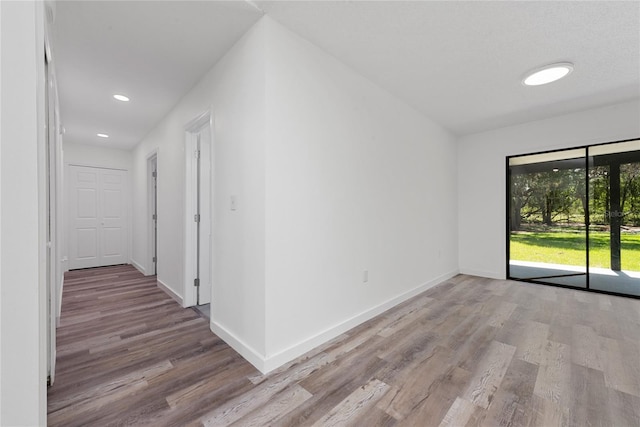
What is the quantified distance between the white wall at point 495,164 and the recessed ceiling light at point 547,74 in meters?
1.52

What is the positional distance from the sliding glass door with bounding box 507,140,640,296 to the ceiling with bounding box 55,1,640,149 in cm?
94

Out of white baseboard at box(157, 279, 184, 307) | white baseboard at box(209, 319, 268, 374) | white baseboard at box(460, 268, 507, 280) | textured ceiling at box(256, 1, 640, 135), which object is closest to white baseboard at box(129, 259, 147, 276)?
white baseboard at box(157, 279, 184, 307)

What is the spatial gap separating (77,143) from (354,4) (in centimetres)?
600

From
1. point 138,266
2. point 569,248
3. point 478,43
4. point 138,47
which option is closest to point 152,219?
point 138,266

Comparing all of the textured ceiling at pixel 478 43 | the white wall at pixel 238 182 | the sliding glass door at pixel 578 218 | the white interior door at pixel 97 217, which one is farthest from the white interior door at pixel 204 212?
the sliding glass door at pixel 578 218

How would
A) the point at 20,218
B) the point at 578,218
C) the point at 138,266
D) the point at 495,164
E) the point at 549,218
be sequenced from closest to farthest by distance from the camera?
the point at 20,218 → the point at 578,218 → the point at 549,218 → the point at 495,164 → the point at 138,266

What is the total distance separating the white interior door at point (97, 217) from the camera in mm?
5074

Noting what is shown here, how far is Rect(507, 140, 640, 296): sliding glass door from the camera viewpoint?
344 cm

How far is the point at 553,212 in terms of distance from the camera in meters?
3.99

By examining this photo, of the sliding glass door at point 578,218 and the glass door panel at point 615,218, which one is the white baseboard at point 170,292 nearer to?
the sliding glass door at point 578,218

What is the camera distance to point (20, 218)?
2.85 ft

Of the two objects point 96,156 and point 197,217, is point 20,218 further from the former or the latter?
point 96,156

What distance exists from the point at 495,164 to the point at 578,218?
1.35 metres

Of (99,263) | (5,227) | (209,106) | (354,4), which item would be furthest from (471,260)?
(99,263)
